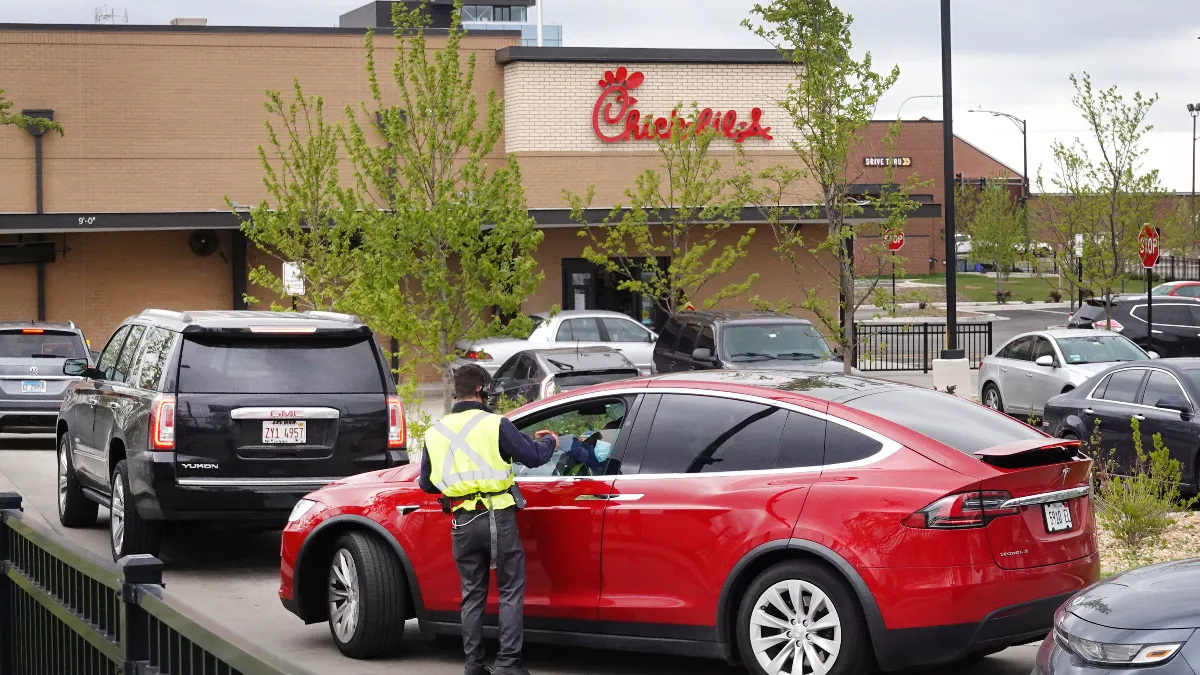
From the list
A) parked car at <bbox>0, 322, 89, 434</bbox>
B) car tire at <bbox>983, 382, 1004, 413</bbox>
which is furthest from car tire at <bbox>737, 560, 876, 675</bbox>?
car tire at <bbox>983, 382, 1004, 413</bbox>

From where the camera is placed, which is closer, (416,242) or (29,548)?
(29,548)

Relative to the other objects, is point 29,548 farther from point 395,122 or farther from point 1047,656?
point 395,122

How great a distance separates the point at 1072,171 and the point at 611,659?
94.0ft

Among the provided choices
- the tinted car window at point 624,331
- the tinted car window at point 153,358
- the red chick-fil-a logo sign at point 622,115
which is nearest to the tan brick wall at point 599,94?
the red chick-fil-a logo sign at point 622,115

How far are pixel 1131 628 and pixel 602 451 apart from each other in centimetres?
297

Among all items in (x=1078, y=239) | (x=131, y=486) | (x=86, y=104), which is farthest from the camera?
(x=1078, y=239)

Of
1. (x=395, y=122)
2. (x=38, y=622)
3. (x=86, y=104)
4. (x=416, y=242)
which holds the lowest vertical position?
(x=38, y=622)

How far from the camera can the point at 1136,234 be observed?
3422 cm

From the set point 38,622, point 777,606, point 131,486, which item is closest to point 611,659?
point 777,606

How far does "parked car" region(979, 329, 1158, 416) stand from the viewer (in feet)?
72.0

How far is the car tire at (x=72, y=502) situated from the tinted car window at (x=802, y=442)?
25.8 ft

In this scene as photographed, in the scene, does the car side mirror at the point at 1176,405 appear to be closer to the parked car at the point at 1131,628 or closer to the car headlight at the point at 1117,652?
the parked car at the point at 1131,628

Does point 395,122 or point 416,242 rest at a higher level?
point 395,122

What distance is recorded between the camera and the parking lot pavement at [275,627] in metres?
7.93
